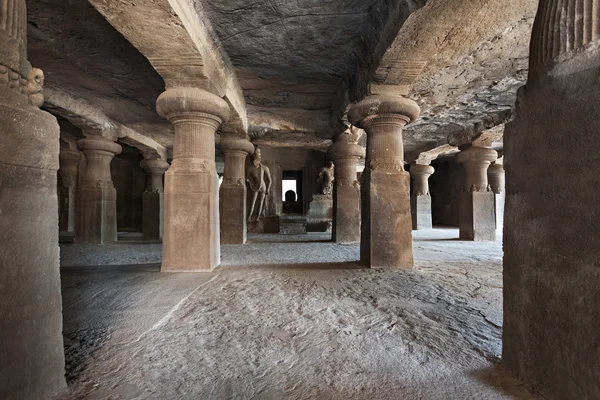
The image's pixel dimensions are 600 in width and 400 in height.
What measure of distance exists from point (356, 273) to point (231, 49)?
3.48 metres

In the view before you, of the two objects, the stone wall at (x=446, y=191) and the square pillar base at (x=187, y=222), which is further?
the stone wall at (x=446, y=191)

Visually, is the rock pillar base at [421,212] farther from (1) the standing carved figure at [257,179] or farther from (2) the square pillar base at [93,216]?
(2) the square pillar base at [93,216]

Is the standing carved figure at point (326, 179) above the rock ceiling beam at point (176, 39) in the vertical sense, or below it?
below

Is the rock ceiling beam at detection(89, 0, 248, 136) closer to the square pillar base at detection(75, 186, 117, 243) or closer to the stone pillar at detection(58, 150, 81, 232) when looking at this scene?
the square pillar base at detection(75, 186, 117, 243)

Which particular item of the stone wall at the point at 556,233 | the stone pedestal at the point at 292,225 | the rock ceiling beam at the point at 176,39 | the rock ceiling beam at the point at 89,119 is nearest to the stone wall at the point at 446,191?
the stone pedestal at the point at 292,225

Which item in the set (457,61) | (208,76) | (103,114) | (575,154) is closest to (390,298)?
(575,154)

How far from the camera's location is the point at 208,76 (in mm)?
3863

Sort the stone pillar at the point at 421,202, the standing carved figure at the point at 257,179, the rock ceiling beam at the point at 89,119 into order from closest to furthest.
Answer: the rock ceiling beam at the point at 89,119, the standing carved figure at the point at 257,179, the stone pillar at the point at 421,202

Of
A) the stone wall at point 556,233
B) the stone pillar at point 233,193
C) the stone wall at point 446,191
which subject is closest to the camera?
the stone wall at point 556,233

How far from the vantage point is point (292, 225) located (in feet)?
34.5

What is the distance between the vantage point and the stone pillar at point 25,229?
122 centimetres

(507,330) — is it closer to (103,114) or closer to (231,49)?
(231,49)

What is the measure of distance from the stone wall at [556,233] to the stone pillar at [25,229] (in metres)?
2.25

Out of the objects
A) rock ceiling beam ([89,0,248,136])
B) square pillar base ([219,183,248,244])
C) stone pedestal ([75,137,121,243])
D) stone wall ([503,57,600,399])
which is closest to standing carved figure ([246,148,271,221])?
square pillar base ([219,183,248,244])
